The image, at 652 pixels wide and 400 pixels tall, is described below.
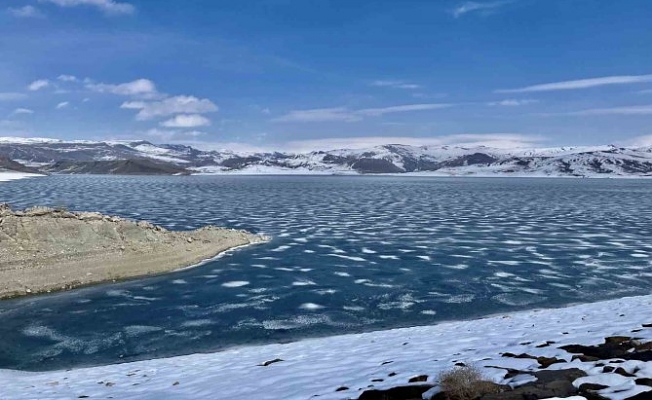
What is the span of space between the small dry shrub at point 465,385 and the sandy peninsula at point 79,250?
17.1 metres

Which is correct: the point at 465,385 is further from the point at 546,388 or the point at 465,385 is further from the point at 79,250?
the point at 79,250

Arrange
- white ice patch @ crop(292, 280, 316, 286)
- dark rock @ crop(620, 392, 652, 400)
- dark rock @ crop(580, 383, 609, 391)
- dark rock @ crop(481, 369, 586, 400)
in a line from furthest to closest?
white ice patch @ crop(292, 280, 316, 286), dark rock @ crop(580, 383, 609, 391), dark rock @ crop(481, 369, 586, 400), dark rock @ crop(620, 392, 652, 400)

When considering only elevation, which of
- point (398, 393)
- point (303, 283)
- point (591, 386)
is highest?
point (591, 386)

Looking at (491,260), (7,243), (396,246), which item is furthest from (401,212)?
(7,243)

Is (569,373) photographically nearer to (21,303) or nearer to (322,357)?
(322,357)

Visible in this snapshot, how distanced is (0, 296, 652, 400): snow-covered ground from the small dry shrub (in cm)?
51

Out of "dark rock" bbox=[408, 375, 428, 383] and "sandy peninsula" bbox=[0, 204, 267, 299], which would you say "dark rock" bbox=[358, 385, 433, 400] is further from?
"sandy peninsula" bbox=[0, 204, 267, 299]

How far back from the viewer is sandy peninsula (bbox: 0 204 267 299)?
21172 millimetres

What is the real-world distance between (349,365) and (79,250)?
1734 cm

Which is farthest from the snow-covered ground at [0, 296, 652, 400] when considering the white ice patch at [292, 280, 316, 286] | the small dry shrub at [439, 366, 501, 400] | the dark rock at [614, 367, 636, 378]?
the white ice patch at [292, 280, 316, 286]

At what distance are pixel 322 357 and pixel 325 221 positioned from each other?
107ft

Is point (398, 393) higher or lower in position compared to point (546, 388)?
lower

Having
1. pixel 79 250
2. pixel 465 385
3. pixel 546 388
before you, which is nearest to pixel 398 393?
pixel 465 385

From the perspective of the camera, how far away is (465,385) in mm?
8141
